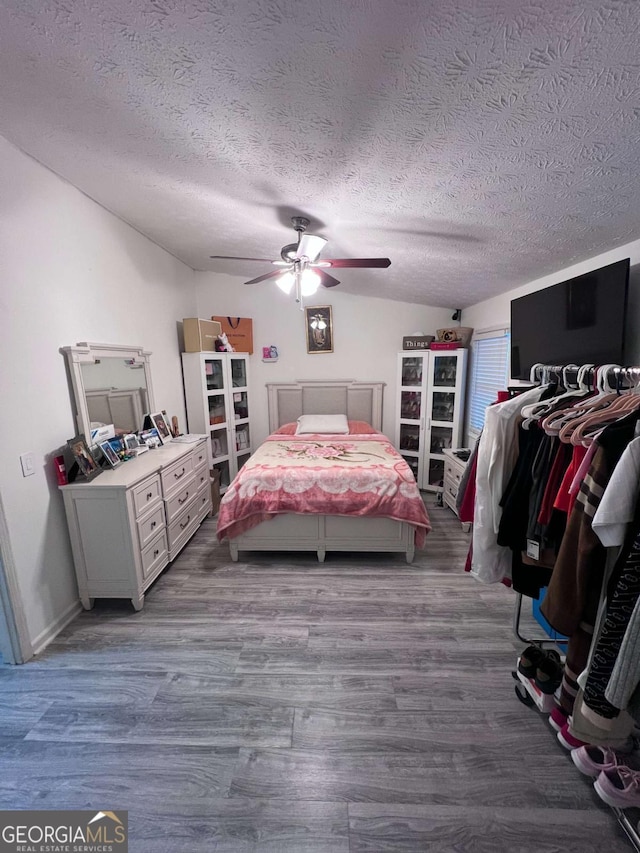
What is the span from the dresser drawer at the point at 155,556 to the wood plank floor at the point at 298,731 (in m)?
0.23

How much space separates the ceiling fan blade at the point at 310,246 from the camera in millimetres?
1984

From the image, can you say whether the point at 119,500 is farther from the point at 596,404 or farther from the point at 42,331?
the point at 596,404

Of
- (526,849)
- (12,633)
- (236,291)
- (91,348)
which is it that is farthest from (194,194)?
(526,849)

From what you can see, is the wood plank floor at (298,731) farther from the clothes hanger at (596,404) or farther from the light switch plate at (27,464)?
the clothes hanger at (596,404)

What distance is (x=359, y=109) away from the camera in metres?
1.17

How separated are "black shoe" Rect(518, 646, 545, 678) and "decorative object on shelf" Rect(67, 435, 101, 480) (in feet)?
8.58

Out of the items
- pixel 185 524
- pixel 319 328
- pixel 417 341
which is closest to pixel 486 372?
pixel 417 341

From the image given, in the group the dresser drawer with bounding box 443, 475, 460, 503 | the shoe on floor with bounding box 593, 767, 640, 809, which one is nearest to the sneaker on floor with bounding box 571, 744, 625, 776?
the shoe on floor with bounding box 593, 767, 640, 809

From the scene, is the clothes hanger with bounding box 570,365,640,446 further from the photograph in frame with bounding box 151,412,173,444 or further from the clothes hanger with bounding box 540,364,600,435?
the photograph in frame with bounding box 151,412,173,444

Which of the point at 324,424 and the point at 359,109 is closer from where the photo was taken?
the point at 359,109

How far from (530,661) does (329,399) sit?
336 centimetres

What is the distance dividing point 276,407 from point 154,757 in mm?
3539

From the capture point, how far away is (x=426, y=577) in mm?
2566

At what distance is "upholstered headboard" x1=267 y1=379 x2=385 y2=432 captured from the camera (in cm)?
447
